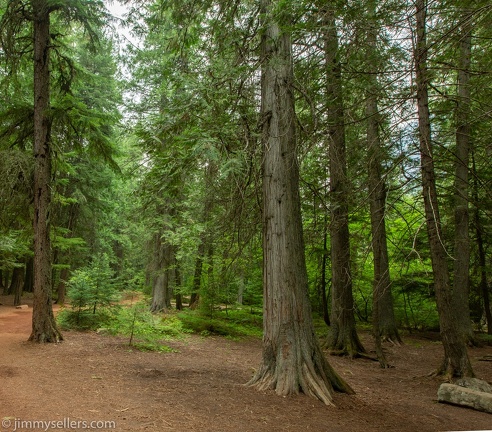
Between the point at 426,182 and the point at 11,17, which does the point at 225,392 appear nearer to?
the point at 426,182

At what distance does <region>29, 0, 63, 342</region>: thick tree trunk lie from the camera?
721cm

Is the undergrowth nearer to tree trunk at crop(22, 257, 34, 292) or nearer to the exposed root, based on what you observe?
the exposed root

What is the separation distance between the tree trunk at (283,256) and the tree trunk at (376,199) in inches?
40.4

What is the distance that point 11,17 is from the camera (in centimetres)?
716

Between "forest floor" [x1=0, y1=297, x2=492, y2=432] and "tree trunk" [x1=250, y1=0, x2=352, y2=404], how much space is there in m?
0.27

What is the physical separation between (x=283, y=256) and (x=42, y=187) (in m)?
5.60

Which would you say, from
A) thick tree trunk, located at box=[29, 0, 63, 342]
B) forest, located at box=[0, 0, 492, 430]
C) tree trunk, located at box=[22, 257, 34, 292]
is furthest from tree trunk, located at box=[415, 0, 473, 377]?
tree trunk, located at box=[22, 257, 34, 292]

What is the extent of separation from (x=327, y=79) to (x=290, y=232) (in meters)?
2.29

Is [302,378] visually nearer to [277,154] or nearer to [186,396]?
[186,396]

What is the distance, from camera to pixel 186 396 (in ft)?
13.9

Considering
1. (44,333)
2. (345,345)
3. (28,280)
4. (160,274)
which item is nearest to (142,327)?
(44,333)

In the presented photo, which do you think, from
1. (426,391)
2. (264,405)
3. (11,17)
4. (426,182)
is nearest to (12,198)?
(11,17)

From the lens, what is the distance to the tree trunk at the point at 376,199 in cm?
459

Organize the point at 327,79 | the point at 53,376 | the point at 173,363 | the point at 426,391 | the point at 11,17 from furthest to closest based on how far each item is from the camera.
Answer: the point at 11,17, the point at 173,363, the point at 426,391, the point at 327,79, the point at 53,376
